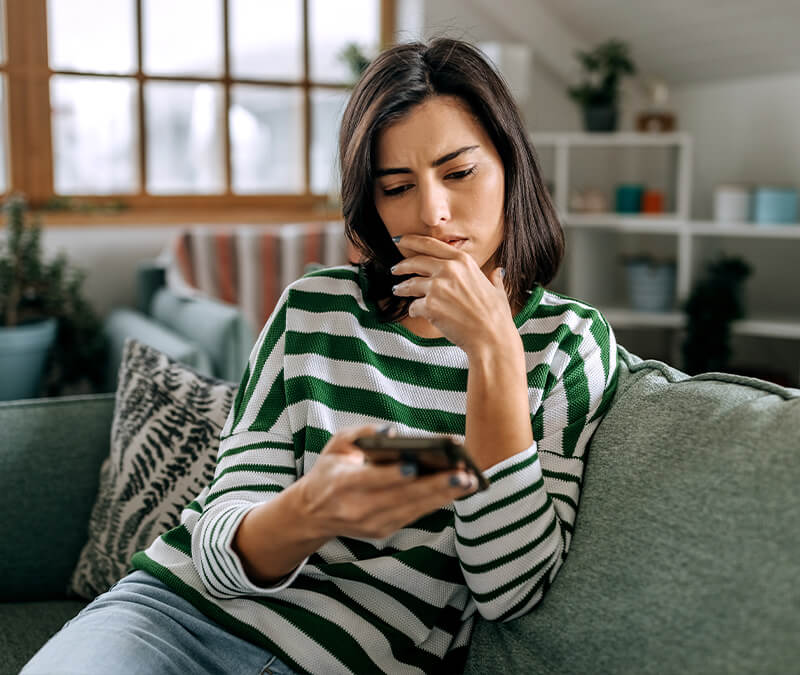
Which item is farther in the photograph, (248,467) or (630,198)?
(630,198)

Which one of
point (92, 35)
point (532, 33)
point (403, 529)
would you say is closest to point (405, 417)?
point (403, 529)

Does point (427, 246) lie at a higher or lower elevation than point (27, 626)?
higher

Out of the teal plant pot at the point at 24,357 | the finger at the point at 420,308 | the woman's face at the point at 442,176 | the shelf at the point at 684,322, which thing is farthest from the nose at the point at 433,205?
the shelf at the point at 684,322

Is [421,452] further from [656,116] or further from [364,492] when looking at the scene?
[656,116]

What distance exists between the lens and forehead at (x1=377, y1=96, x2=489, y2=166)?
1066mm

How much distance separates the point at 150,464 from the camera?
1378 mm

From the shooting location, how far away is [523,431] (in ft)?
3.14

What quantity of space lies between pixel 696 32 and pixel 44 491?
10.2 feet

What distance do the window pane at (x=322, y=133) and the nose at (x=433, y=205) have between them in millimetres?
2818

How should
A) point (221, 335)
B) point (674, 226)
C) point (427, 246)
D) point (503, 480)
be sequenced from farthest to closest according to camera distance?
point (674, 226), point (221, 335), point (427, 246), point (503, 480)

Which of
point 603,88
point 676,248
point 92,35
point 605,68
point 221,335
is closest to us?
point 221,335

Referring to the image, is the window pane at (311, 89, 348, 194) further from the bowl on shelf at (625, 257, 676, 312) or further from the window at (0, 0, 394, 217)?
the bowl on shelf at (625, 257, 676, 312)

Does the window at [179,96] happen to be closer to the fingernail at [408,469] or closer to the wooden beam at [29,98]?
the wooden beam at [29,98]

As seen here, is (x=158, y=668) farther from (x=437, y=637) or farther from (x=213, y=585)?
(x=437, y=637)
